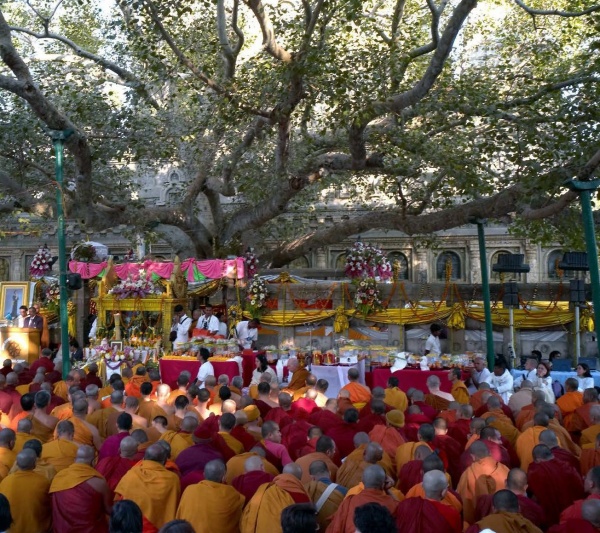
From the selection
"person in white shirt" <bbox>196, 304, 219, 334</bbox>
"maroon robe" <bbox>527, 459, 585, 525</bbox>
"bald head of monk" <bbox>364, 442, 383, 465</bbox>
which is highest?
"person in white shirt" <bbox>196, 304, 219, 334</bbox>

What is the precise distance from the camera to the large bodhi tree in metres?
14.8

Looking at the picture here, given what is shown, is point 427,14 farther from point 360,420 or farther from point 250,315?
point 360,420

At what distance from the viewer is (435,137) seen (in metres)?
20.4

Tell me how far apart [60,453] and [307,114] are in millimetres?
11013

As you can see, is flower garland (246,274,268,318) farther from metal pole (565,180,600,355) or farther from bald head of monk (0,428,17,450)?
bald head of monk (0,428,17,450)

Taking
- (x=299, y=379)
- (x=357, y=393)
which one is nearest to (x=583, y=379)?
(x=357, y=393)

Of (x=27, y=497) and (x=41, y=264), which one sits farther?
(x=41, y=264)

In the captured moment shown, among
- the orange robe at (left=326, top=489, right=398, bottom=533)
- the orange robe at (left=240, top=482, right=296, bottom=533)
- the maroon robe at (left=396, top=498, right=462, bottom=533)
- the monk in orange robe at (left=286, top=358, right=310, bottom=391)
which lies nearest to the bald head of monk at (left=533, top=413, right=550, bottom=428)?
the maroon robe at (left=396, top=498, right=462, bottom=533)

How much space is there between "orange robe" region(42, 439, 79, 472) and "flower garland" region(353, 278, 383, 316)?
992 cm

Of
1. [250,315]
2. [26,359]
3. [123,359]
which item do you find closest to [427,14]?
[250,315]

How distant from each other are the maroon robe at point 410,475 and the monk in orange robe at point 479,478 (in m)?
0.42

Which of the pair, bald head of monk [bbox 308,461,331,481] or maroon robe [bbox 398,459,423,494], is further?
maroon robe [bbox 398,459,423,494]

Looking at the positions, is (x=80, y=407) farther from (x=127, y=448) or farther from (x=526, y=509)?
Answer: (x=526, y=509)

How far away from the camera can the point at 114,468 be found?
707cm
